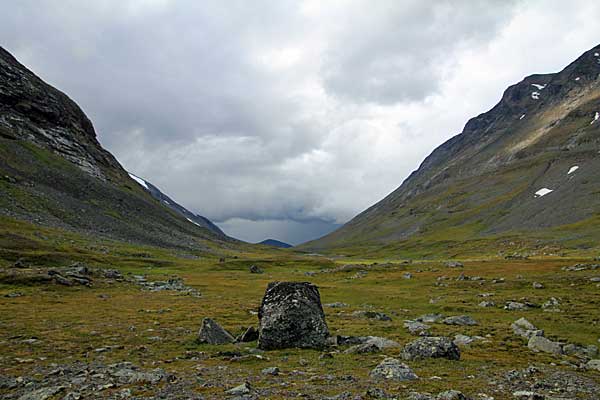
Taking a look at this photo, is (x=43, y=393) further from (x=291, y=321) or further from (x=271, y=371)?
(x=291, y=321)

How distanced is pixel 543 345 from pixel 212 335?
64.5ft

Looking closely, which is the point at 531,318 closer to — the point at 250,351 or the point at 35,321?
the point at 250,351

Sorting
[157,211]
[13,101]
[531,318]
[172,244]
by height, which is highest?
[13,101]

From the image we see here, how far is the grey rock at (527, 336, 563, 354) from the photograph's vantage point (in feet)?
72.7

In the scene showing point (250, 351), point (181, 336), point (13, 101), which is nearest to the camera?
point (250, 351)

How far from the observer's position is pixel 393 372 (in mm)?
16000

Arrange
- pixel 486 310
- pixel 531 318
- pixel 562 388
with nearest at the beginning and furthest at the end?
pixel 562 388 → pixel 531 318 → pixel 486 310

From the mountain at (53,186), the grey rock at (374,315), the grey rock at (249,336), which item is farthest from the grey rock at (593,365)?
the mountain at (53,186)

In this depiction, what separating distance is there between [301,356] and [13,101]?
22026 centimetres

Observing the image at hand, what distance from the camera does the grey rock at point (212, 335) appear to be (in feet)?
78.3

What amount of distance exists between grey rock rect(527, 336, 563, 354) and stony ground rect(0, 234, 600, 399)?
8 centimetres

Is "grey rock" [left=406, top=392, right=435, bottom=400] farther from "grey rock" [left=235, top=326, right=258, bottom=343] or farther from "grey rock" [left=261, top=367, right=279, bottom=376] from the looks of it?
"grey rock" [left=235, top=326, right=258, bottom=343]

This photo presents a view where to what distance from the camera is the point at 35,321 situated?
29.2 metres

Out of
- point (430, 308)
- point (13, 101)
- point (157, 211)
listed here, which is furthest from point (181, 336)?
point (13, 101)
